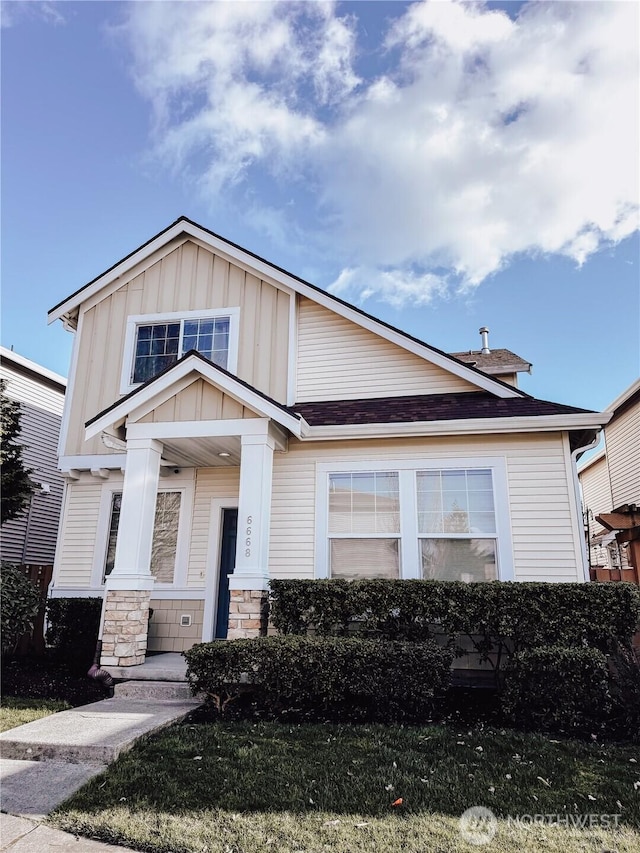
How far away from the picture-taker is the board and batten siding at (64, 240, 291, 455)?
970 cm

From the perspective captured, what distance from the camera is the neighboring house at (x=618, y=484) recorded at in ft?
36.2

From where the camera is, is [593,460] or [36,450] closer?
[36,450]

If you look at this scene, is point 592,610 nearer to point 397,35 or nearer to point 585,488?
point 397,35

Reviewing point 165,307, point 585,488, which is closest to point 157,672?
point 165,307

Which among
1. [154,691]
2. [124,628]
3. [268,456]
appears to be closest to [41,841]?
[154,691]

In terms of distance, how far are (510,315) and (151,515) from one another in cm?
1139

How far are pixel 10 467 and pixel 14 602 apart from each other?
6.66 ft

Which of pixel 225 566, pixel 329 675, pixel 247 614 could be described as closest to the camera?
pixel 329 675

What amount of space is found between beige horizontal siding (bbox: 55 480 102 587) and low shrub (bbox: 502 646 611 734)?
23.4 feet

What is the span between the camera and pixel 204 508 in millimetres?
9148

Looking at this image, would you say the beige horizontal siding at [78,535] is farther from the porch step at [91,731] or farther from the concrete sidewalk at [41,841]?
the concrete sidewalk at [41,841]

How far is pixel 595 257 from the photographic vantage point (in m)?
13.4

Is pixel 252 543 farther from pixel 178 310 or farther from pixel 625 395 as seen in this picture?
pixel 625 395

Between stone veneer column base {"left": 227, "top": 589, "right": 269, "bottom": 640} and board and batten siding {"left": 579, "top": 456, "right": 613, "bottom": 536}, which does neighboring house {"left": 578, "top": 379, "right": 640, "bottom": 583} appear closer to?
board and batten siding {"left": 579, "top": 456, "right": 613, "bottom": 536}
